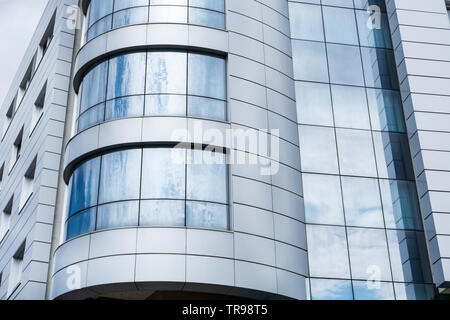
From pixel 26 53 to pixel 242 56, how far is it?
50.3ft

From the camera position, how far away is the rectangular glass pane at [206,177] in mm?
18781

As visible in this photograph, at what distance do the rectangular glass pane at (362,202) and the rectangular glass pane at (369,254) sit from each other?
31cm

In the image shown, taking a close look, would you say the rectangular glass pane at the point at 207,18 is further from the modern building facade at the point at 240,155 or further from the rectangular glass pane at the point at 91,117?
the rectangular glass pane at the point at 91,117

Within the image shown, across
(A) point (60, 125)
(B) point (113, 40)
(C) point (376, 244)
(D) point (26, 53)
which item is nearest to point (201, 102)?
(B) point (113, 40)

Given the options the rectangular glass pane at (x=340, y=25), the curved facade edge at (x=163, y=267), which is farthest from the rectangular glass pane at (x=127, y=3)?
the curved facade edge at (x=163, y=267)

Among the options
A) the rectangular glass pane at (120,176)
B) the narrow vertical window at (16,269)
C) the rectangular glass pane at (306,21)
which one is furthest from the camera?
the rectangular glass pane at (306,21)

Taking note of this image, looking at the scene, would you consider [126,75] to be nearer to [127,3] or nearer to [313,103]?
[127,3]

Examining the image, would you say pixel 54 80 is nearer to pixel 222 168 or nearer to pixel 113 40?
pixel 113 40

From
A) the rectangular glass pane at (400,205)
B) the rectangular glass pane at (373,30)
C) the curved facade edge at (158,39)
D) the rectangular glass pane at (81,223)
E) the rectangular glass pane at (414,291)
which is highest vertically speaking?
the rectangular glass pane at (373,30)

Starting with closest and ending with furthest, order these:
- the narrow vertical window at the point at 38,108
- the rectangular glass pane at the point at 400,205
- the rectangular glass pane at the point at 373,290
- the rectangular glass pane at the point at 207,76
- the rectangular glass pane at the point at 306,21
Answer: the rectangular glass pane at the point at 373,290 → the rectangular glass pane at the point at 207,76 → the rectangular glass pane at the point at 400,205 → the rectangular glass pane at the point at 306,21 → the narrow vertical window at the point at 38,108

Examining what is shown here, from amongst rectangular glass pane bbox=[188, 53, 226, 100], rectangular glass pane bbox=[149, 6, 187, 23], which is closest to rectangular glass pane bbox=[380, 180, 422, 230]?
rectangular glass pane bbox=[188, 53, 226, 100]

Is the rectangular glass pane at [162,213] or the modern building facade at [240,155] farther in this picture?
the modern building facade at [240,155]

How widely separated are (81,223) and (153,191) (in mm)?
2449

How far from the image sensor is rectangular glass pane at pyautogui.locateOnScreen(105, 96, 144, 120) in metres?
19.9
